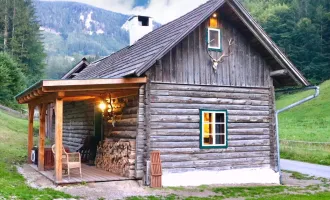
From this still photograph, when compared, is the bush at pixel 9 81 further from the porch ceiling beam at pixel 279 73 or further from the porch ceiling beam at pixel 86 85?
the porch ceiling beam at pixel 279 73

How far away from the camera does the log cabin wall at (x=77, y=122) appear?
54.7 ft

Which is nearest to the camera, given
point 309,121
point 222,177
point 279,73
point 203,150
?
point 203,150

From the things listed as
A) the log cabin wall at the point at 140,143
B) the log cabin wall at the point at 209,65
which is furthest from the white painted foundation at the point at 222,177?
the log cabin wall at the point at 209,65

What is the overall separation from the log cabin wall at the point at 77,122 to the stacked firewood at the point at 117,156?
233cm

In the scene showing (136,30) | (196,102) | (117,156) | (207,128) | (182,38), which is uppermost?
(136,30)

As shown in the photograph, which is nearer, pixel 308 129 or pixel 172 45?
pixel 172 45

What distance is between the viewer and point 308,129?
32125 millimetres

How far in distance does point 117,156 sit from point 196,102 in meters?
3.11

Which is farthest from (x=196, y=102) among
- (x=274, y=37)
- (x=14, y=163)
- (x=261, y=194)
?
(x=274, y=37)

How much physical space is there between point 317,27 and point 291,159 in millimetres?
46687

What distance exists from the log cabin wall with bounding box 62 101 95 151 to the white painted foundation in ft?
18.3

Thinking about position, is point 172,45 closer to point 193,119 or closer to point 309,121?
point 193,119

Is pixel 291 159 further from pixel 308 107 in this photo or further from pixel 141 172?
pixel 308 107

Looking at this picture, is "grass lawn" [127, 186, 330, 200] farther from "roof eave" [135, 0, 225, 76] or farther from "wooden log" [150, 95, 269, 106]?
"roof eave" [135, 0, 225, 76]
